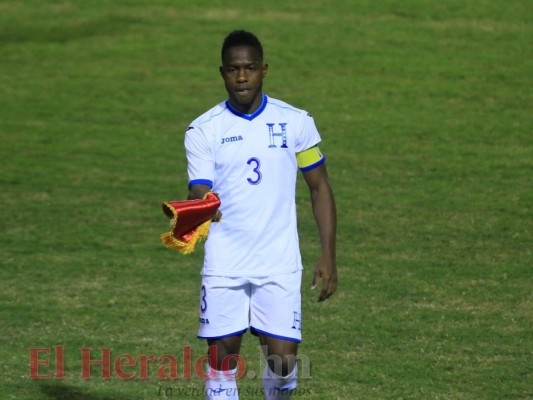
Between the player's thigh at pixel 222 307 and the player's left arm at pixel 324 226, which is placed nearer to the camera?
the player's thigh at pixel 222 307

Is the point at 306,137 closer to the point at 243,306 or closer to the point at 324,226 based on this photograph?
the point at 324,226

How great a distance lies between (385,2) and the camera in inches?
1117

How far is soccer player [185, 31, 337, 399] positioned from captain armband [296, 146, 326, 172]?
0.30 ft

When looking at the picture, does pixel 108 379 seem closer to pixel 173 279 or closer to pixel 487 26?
pixel 173 279

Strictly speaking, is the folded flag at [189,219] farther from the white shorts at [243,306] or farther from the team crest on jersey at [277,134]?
the team crest on jersey at [277,134]

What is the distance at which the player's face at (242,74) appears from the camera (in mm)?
7816

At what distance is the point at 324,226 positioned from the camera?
26.3 feet

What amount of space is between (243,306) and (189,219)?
814mm

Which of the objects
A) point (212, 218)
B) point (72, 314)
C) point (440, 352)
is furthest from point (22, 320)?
point (212, 218)

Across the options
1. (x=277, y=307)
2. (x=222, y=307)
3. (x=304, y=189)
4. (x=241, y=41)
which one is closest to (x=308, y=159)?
(x=241, y=41)

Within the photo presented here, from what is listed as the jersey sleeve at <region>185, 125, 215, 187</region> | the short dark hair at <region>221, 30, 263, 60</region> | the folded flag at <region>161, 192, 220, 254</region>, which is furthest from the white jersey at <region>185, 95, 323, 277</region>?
the short dark hair at <region>221, 30, 263, 60</region>

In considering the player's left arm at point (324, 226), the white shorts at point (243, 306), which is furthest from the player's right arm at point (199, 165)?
the player's left arm at point (324, 226)

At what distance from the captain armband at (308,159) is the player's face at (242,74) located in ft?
1.60

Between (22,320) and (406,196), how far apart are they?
7.88 m
